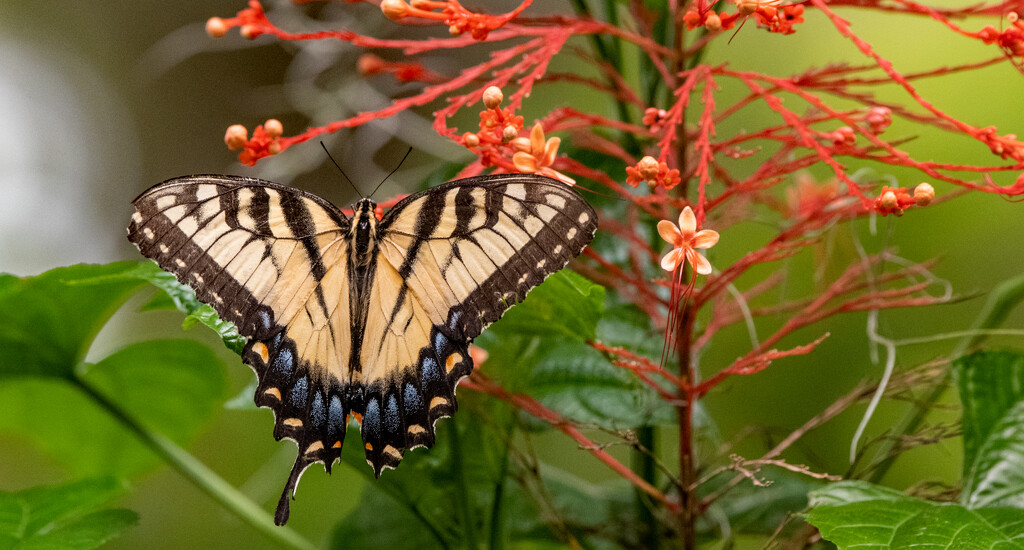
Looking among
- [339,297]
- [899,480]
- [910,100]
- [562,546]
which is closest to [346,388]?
[339,297]

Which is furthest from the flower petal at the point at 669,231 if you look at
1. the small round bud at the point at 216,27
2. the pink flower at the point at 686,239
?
the small round bud at the point at 216,27

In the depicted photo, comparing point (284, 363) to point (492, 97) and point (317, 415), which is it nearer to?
point (317, 415)

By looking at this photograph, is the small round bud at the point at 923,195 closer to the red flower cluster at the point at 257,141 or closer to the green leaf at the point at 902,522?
the green leaf at the point at 902,522

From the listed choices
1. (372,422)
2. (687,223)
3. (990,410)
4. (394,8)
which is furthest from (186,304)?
(990,410)

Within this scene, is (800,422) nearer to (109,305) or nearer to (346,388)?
(346,388)

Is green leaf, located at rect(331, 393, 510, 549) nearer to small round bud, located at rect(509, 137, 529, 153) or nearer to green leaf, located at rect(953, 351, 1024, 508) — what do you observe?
small round bud, located at rect(509, 137, 529, 153)

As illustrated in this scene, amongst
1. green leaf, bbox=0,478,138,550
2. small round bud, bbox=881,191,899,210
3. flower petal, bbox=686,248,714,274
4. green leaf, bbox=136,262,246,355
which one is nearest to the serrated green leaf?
green leaf, bbox=136,262,246,355

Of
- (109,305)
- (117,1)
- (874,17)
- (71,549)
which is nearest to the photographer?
(71,549)
